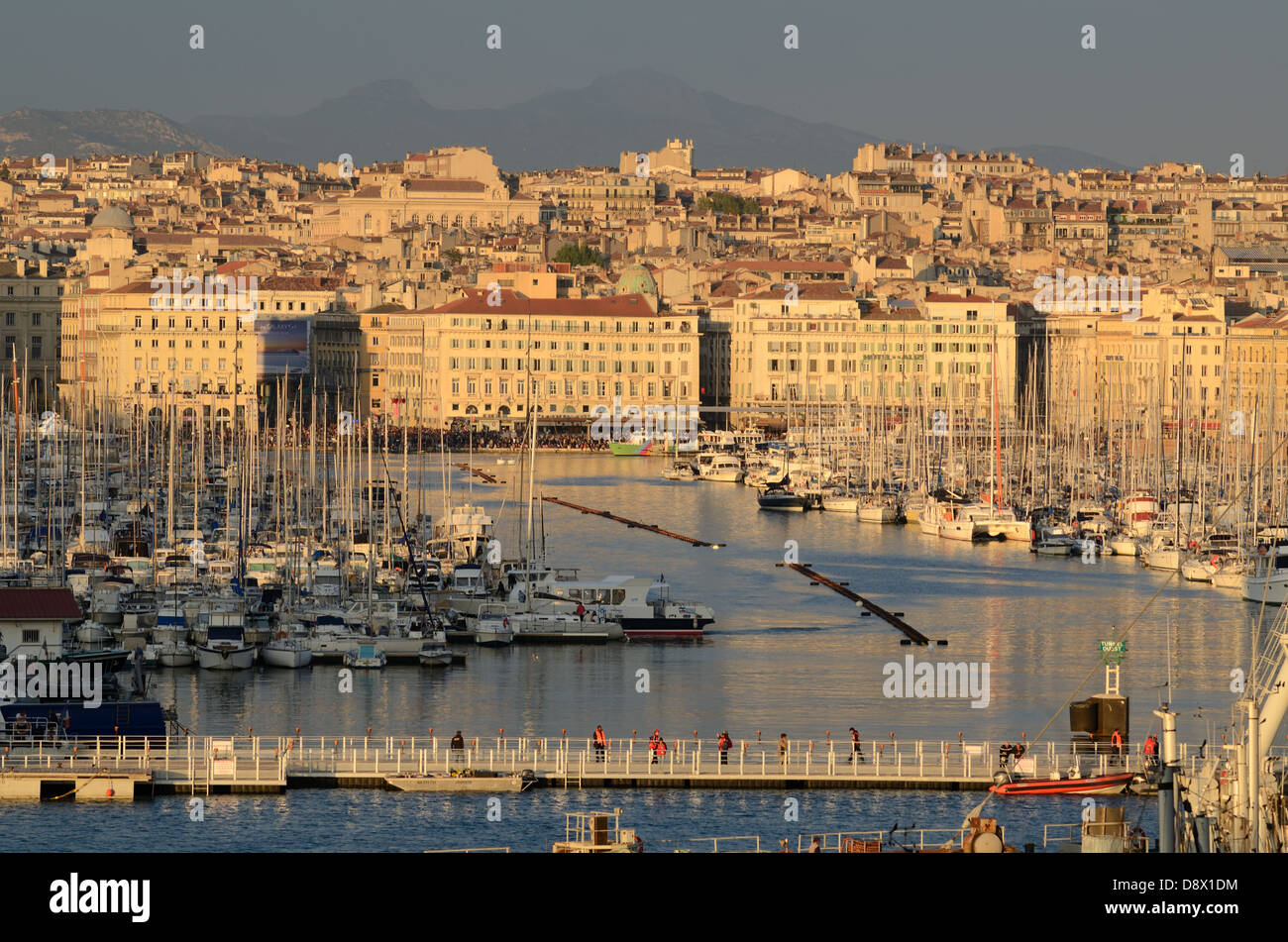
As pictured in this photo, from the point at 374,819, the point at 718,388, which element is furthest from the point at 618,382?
the point at 374,819

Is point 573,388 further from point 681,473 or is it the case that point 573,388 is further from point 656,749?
point 656,749

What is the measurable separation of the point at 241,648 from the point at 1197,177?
372ft

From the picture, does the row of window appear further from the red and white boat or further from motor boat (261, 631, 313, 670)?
the red and white boat

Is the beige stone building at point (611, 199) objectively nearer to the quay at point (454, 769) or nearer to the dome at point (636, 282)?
the dome at point (636, 282)

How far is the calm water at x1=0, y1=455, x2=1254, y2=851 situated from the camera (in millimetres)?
17266

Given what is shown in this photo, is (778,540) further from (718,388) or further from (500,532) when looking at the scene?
(718,388)

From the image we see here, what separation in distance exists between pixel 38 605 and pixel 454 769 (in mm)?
6342

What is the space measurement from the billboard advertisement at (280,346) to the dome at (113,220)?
2717 centimetres

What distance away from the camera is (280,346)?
246ft

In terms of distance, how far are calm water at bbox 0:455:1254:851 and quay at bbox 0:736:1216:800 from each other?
287 mm

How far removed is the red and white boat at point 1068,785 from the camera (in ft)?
58.9

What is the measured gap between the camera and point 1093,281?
277 feet

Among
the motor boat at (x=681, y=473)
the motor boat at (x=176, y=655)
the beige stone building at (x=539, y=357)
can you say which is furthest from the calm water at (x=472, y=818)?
the beige stone building at (x=539, y=357)
